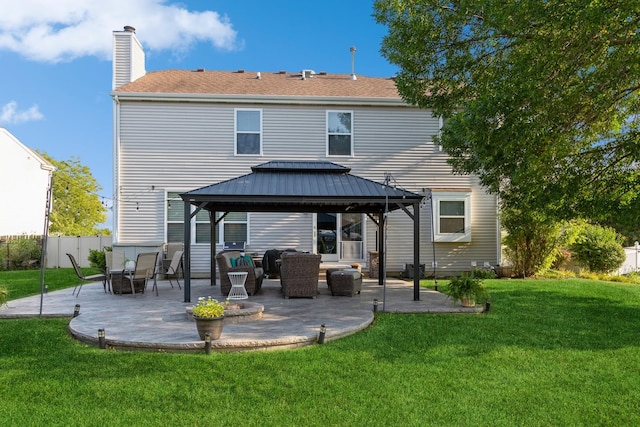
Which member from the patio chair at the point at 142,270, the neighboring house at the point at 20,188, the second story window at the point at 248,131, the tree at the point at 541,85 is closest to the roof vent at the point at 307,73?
the second story window at the point at 248,131

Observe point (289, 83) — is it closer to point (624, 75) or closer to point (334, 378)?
point (624, 75)

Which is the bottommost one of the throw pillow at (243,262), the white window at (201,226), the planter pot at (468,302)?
the planter pot at (468,302)

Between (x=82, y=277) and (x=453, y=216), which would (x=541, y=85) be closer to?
(x=453, y=216)

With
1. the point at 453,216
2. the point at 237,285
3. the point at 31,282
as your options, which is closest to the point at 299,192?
→ the point at 237,285

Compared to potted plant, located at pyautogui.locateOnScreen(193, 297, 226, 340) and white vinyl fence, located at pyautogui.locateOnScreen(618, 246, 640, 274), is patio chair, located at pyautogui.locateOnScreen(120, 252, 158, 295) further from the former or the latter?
white vinyl fence, located at pyautogui.locateOnScreen(618, 246, 640, 274)

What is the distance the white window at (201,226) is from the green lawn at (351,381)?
6.83m

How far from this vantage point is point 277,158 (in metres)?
14.0

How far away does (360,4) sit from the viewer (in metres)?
14.3

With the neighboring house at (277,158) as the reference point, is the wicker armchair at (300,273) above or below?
below

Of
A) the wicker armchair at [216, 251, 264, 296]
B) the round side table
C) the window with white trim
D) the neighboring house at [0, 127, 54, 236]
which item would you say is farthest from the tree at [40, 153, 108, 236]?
the round side table

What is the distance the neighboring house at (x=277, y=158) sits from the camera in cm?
1366

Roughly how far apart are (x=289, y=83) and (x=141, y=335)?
11.1m

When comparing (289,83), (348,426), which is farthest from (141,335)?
(289,83)

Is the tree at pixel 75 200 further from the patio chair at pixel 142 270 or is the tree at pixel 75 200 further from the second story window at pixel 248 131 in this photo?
the patio chair at pixel 142 270
